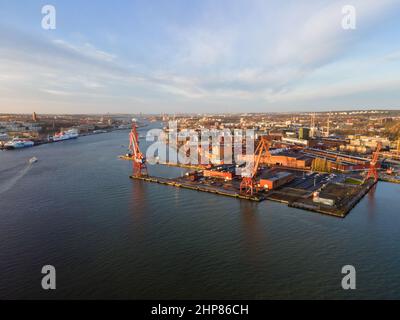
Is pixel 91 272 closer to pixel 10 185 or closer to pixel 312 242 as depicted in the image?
pixel 312 242

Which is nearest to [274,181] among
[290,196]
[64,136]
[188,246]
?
[290,196]

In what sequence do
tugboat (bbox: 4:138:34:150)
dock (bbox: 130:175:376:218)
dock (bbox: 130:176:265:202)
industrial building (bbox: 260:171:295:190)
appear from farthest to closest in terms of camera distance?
tugboat (bbox: 4:138:34:150), industrial building (bbox: 260:171:295:190), dock (bbox: 130:176:265:202), dock (bbox: 130:175:376:218)

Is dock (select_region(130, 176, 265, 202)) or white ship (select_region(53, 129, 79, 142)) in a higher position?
white ship (select_region(53, 129, 79, 142))

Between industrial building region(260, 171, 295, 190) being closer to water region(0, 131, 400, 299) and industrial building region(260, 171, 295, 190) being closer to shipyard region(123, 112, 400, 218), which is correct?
shipyard region(123, 112, 400, 218)

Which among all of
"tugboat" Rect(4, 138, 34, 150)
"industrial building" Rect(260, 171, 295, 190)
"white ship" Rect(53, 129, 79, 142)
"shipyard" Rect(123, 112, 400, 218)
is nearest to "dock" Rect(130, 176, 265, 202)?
"shipyard" Rect(123, 112, 400, 218)

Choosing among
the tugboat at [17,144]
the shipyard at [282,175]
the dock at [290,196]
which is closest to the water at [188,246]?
the dock at [290,196]

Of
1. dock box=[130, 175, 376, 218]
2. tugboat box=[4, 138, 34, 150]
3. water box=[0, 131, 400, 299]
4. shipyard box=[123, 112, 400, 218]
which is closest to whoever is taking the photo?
water box=[0, 131, 400, 299]

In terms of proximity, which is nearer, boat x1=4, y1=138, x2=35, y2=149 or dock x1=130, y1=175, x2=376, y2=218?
dock x1=130, y1=175, x2=376, y2=218
